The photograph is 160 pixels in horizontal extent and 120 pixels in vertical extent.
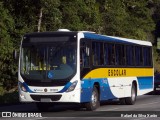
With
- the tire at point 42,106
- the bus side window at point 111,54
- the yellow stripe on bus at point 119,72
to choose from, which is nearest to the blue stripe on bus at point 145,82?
the yellow stripe on bus at point 119,72

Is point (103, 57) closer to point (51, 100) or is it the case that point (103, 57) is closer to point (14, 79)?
point (51, 100)

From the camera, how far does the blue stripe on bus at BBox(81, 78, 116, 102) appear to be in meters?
21.4

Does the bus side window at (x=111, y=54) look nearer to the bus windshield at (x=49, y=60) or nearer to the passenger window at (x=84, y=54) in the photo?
the passenger window at (x=84, y=54)

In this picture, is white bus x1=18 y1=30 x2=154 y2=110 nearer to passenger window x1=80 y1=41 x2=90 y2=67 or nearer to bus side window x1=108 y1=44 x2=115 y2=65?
passenger window x1=80 y1=41 x2=90 y2=67

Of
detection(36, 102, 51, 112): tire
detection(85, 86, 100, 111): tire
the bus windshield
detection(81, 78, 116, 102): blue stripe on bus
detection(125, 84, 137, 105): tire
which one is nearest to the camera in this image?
the bus windshield

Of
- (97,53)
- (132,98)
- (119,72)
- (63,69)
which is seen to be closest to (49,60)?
(63,69)

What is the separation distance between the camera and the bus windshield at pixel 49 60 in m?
21.0

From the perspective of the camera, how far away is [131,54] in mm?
27297

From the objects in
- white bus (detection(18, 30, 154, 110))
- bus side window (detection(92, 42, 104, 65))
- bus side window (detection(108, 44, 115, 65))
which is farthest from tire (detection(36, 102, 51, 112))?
bus side window (detection(108, 44, 115, 65))

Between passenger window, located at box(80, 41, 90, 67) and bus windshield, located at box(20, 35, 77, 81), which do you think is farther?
passenger window, located at box(80, 41, 90, 67)

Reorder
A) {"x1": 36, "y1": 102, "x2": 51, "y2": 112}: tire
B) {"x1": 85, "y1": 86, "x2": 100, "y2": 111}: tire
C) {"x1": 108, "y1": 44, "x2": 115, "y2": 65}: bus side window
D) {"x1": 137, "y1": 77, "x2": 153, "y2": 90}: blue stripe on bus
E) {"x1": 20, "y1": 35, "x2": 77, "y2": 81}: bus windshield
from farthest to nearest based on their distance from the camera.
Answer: {"x1": 137, "y1": 77, "x2": 153, "y2": 90}: blue stripe on bus → {"x1": 108, "y1": 44, "x2": 115, "y2": 65}: bus side window → {"x1": 36, "y1": 102, "x2": 51, "y2": 112}: tire → {"x1": 85, "y1": 86, "x2": 100, "y2": 111}: tire → {"x1": 20, "y1": 35, "x2": 77, "y2": 81}: bus windshield

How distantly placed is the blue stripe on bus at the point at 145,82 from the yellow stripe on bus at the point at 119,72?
21 cm

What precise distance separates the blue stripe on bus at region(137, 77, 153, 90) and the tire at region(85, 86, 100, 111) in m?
5.65

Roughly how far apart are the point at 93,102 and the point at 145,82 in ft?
23.9
